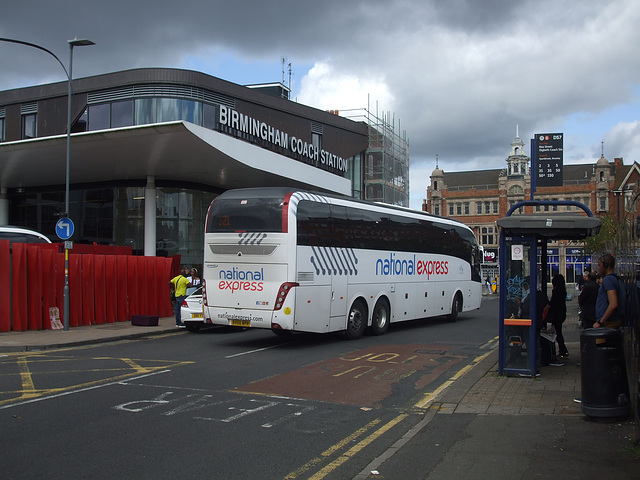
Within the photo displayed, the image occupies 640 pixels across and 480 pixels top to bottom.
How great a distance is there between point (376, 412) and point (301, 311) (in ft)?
20.4

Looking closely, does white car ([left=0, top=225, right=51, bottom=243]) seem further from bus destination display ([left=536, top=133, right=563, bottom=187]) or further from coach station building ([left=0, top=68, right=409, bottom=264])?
bus destination display ([left=536, top=133, right=563, bottom=187])

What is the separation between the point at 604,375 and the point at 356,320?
9.70 meters

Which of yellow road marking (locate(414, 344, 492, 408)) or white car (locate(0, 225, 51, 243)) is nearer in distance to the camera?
yellow road marking (locate(414, 344, 492, 408))

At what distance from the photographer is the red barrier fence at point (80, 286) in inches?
666

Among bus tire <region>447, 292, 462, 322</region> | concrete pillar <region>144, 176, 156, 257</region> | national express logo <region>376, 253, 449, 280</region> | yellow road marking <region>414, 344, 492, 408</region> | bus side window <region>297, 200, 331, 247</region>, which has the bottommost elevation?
yellow road marking <region>414, 344, 492, 408</region>

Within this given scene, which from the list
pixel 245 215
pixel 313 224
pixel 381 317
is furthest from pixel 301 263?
pixel 381 317

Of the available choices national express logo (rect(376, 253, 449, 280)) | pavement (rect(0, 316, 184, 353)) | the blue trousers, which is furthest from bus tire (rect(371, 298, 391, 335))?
pavement (rect(0, 316, 184, 353))

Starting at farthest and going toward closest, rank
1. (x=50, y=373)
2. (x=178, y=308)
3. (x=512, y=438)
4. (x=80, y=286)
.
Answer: (x=80, y=286)
(x=178, y=308)
(x=50, y=373)
(x=512, y=438)

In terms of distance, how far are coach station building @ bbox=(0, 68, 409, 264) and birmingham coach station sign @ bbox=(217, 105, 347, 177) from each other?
0.06m

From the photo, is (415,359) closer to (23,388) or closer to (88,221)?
(23,388)

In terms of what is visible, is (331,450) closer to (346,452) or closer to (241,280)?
(346,452)

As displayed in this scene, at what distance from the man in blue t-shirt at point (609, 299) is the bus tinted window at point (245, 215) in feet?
24.1

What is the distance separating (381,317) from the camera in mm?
17844

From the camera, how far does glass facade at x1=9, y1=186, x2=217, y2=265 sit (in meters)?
31.8
